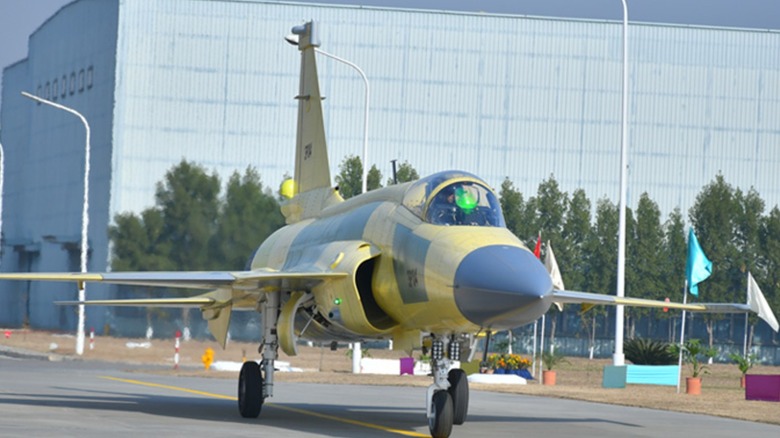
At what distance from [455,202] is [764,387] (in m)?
13.9

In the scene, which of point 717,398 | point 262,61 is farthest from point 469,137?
point 717,398

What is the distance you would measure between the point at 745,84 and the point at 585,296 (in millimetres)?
58218

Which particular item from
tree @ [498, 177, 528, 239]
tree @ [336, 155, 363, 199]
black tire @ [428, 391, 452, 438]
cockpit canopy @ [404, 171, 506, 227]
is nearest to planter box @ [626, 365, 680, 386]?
cockpit canopy @ [404, 171, 506, 227]

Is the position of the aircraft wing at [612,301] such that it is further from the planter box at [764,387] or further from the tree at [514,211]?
the tree at [514,211]

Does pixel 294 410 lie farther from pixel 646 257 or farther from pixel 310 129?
pixel 646 257

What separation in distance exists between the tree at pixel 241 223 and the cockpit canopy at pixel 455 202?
32177mm

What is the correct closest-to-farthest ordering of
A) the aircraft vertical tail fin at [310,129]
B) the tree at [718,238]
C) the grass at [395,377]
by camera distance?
the aircraft vertical tail fin at [310,129]
the grass at [395,377]
the tree at [718,238]

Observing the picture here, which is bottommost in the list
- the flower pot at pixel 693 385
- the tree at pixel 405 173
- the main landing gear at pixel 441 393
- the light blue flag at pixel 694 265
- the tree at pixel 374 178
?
the flower pot at pixel 693 385

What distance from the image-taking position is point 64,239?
243 ft

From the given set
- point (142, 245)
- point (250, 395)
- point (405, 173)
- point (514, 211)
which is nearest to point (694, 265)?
point (250, 395)

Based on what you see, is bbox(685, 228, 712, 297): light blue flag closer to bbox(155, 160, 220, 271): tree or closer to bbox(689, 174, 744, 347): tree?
bbox(155, 160, 220, 271): tree

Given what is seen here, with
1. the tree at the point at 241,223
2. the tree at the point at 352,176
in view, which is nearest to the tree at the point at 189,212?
the tree at the point at 241,223

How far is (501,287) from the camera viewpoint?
15414 mm

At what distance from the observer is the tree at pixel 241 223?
165ft
